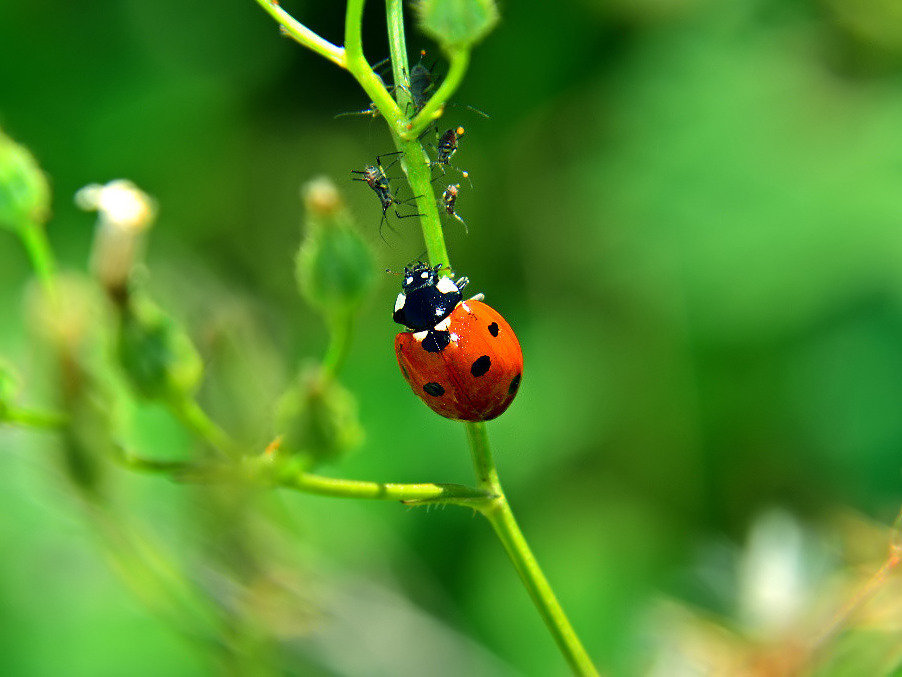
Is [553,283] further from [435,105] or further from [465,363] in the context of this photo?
[435,105]

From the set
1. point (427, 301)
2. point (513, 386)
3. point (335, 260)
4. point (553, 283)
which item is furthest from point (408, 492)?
point (553, 283)

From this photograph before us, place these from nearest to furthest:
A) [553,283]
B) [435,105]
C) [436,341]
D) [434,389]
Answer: [435,105], [434,389], [436,341], [553,283]

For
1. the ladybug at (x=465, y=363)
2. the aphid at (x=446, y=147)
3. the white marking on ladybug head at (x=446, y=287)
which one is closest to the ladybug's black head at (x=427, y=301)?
the white marking on ladybug head at (x=446, y=287)

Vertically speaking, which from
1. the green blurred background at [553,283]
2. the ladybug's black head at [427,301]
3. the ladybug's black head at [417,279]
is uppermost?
the green blurred background at [553,283]

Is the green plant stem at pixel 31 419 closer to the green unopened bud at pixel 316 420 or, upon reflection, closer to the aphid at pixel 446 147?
the green unopened bud at pixel 316 420

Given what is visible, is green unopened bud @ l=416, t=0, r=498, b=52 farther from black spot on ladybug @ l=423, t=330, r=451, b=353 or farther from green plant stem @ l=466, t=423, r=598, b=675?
black spot on ladybug @ l=423, t=330, r=451, b=353

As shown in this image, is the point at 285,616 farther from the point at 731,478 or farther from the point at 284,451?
the point at 731,478
